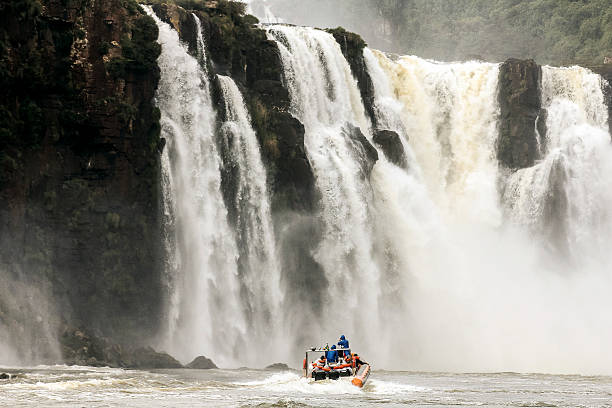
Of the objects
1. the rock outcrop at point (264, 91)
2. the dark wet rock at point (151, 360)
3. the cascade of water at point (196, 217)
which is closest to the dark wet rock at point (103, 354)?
the dark wet rock at point (151, 360)

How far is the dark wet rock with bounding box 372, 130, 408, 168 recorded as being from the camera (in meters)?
55.7

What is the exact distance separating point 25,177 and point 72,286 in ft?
16.7

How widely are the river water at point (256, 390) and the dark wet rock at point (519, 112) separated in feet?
86.1

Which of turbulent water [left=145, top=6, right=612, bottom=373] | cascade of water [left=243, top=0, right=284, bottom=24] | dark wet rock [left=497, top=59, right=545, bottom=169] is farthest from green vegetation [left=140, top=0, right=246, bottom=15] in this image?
cascade of water [left=243, top=0, right=284, bottom=24]

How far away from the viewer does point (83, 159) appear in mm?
40750

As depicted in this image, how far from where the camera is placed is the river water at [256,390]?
26844mm

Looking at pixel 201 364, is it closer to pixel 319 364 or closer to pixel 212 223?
pixel 319 364

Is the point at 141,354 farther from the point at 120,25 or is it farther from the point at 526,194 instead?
the point at 526,194

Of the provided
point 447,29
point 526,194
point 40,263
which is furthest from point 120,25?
point 447,29

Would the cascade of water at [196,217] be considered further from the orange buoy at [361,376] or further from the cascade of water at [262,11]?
the cascade of water at [262,11]

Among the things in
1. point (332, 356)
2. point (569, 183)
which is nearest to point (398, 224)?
point (569, 183)

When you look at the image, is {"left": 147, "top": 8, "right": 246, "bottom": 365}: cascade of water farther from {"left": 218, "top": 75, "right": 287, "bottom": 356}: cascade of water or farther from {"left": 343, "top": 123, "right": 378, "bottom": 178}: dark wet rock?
{"left": 343, "top": 123, "right": 378, "bottom": 178}: dark wet rock

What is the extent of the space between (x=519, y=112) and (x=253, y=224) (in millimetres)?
24916

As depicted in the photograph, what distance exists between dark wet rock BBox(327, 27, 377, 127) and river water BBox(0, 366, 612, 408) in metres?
23.7
